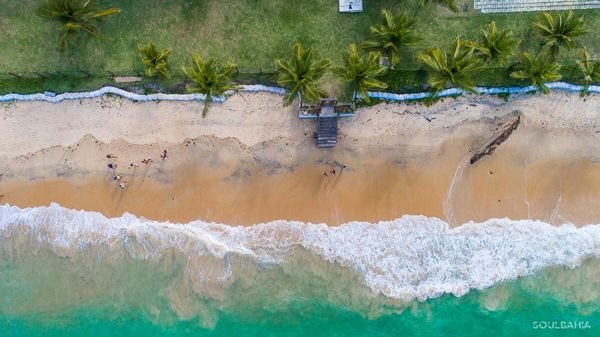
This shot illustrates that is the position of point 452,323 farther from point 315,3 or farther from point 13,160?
point 13,160

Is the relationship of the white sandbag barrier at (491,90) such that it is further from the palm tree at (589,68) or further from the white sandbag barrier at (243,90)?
the palm tree at (589,68)

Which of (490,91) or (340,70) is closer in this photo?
(340,70)

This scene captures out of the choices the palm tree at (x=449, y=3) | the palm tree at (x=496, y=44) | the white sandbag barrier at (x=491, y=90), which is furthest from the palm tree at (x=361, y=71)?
the palm tree at (x=496, y=44)

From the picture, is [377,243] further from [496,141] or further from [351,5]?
[351,5]

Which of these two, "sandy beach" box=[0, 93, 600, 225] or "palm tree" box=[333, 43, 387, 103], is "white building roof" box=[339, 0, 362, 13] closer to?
"palm tree" box=[333, 43, 387, 103]

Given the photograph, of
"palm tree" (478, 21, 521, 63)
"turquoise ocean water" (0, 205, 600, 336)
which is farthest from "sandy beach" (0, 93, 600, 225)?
"palm tree" (478, 21, 521, 63)

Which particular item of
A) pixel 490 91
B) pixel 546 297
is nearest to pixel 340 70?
pixel 490 91
